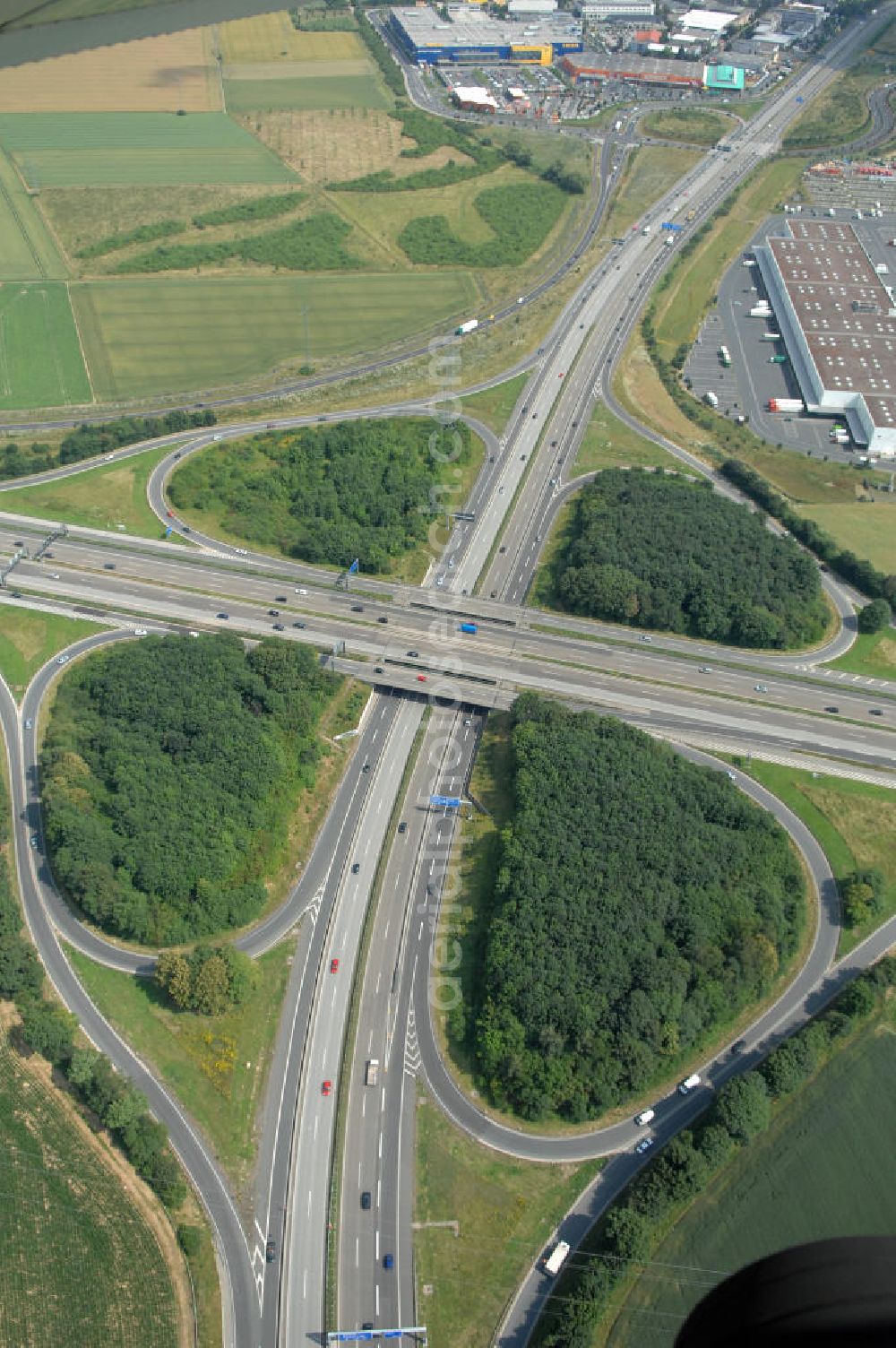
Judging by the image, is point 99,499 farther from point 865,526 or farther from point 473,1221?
point 865,526

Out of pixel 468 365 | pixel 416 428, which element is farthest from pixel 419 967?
pixel 468 365

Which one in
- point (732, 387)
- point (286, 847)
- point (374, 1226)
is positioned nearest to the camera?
point (374, 1226)

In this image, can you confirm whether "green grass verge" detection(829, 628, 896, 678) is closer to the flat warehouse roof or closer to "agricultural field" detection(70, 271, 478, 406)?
the flat warehouse roof

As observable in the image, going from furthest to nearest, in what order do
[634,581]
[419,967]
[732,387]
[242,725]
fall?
[732,387] < [634,581] < [242,725] < [419,967]

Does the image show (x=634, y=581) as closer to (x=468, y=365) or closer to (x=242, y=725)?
(x=242, y=725)

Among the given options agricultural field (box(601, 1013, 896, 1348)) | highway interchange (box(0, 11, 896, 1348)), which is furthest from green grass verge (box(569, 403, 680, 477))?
agricultural field (box(601, 1013, 896, 1348))

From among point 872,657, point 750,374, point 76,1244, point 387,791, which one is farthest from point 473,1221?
point 750,374

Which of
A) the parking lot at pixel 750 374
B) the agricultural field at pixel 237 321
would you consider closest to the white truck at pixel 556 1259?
the parking lot at pixel 750 374
